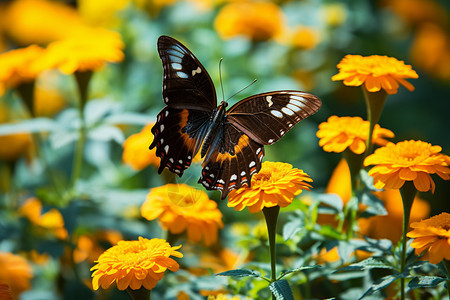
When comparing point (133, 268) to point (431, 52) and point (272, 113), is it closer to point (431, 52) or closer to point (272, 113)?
point (272, 113)

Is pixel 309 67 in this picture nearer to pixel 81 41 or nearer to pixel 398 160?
pixel 81 41

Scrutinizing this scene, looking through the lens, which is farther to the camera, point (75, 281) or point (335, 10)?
point (335, 10)

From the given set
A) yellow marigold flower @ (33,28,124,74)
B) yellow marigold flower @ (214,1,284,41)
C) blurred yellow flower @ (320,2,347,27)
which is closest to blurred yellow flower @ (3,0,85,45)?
yellow marigold flower @ (214,1,284,41)

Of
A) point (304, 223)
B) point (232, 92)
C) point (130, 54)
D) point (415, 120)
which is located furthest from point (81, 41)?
point (415, 120)

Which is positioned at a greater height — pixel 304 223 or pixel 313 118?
pixel 313 118

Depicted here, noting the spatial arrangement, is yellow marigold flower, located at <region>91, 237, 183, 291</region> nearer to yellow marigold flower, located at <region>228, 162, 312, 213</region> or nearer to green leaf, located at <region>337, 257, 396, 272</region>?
yellow marigold flower, located at <region>228, 162, 312, 213</region>

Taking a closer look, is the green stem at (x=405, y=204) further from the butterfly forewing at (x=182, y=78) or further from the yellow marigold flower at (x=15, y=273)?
the yellow marigold flower at (x=15, y=273)

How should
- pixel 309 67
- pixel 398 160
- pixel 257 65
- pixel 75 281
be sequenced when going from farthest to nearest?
pixel 309 67, pixel 257 65, pixel 75 281, pixel 398 160
